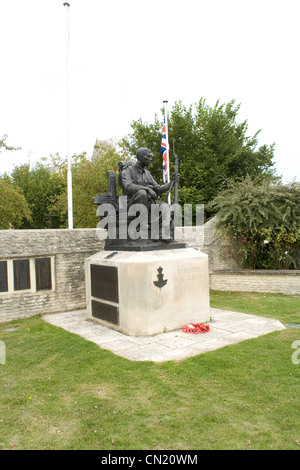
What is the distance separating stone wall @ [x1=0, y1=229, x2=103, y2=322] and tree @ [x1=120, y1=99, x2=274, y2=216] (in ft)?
31.4

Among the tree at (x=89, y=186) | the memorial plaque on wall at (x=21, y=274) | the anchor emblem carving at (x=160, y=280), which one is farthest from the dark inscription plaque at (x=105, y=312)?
the tree at (x=89, y=186)

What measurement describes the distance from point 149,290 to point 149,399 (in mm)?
2382

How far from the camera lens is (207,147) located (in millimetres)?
19000

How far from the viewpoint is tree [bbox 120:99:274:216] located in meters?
18.6

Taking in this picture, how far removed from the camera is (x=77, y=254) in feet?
29.4

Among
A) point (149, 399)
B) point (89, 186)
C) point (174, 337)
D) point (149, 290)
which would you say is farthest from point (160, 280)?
point (89, 186)

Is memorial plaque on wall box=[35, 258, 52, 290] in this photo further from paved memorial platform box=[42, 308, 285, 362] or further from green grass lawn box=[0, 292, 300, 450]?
green grass lawn box=[0, 292, 300, 450]

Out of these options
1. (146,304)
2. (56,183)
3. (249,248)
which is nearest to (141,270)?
(146,304)

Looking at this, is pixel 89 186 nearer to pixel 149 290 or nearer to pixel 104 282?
pixel 104 282

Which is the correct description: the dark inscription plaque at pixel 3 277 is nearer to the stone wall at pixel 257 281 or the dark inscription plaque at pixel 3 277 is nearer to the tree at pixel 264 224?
the stone wall at pixel 257 281

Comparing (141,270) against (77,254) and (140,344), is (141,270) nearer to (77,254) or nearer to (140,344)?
(140,344)

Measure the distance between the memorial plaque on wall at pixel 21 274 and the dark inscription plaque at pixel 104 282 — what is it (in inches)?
66.8

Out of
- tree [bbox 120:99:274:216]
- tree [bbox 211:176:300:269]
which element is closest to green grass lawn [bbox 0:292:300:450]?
tree [bbox 211:176:300:269]

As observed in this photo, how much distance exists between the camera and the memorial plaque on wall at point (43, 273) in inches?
329
